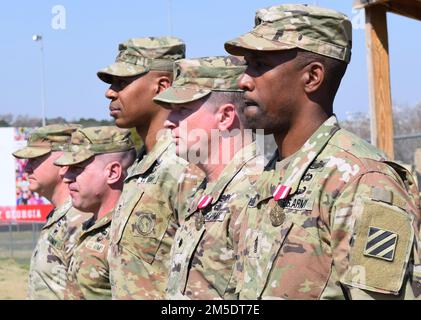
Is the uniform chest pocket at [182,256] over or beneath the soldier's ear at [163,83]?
beneath

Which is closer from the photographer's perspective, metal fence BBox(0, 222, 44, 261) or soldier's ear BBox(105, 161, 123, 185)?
soldier's ear BBox(105, 161, 123, 185)

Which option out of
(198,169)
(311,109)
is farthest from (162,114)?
(311,109)

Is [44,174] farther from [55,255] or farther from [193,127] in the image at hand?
[193,127]

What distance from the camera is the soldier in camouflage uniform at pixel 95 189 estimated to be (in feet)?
20.3

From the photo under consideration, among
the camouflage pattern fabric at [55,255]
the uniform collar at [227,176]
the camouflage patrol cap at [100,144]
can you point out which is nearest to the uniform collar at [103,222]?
the camouflage patrol cap at [100,144]

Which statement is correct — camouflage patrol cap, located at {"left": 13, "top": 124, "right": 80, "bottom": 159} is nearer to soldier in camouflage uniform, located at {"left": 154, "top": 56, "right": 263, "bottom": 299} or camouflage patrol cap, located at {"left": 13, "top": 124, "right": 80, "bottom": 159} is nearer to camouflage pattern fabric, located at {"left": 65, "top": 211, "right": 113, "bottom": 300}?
camouflage pattern fabric, located at {"left": 65, "top": 211, "right": 113, "bottom": 300}

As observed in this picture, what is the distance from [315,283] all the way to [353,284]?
0.53ft

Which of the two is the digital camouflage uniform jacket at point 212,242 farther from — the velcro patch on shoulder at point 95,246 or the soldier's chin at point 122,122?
the velcro patch on shoulder at point 95,246

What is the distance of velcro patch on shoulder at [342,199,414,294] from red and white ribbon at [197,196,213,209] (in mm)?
1390

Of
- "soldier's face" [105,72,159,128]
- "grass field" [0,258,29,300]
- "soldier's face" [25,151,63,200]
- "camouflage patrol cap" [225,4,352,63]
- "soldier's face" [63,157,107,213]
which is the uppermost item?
"camouflage patrol cap" [225,4,352,63]

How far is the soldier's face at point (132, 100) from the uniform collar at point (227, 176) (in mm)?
1166

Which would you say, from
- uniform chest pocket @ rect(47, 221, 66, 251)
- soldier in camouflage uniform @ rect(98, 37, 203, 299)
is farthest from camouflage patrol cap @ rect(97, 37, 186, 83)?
uniform chest pocket @ rect(47, 221, 66, 251)

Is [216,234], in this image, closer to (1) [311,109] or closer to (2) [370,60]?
(1) [311,109]

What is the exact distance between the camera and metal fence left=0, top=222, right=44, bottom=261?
80.9ft
